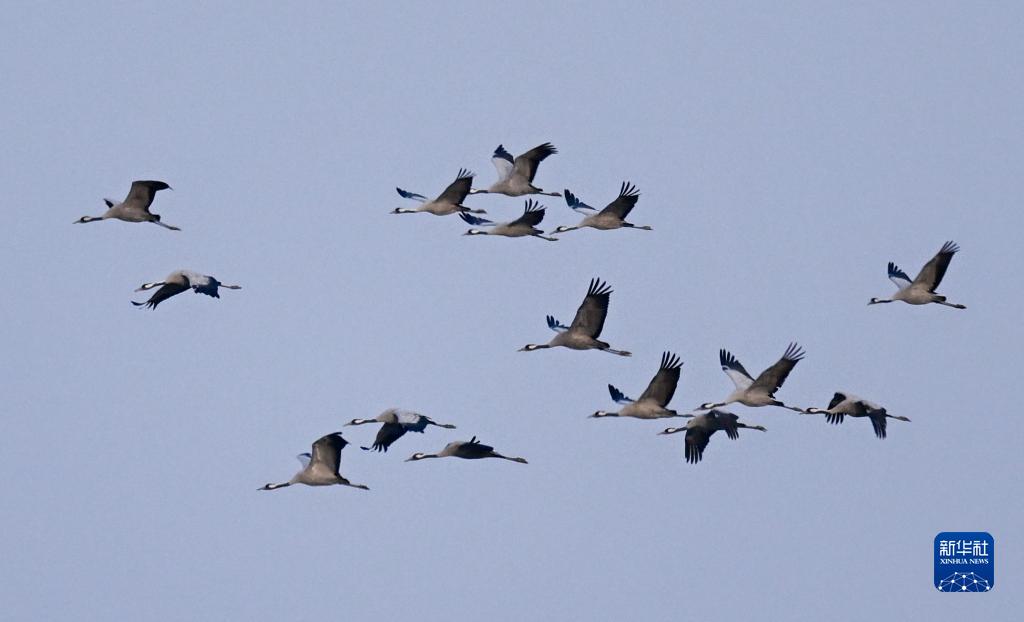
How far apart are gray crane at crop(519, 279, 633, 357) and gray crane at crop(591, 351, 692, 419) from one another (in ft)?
3.47

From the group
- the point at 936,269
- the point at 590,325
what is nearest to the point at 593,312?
the point at 590,325

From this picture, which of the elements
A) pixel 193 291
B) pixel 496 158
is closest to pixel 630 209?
pixel 496 158

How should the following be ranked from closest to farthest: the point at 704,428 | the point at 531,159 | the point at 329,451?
the point at 329,451, the point at 704,428, the point at 531,159

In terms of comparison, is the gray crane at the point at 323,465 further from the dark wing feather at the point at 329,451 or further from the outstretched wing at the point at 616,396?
the outstretched wing at the point at 616,396

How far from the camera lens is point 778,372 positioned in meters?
35.3

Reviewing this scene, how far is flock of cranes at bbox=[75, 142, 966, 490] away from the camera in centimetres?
3453

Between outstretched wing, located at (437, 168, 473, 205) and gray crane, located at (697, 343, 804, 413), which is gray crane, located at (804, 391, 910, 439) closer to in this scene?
gray crane, located at (697, 343, 804, 413)

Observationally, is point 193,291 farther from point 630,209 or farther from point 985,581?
point 985,581

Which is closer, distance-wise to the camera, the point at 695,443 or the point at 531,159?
→ the point at 695,443

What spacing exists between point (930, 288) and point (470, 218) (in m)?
7.87

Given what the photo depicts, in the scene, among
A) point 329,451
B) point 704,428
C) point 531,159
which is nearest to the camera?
point 329,451

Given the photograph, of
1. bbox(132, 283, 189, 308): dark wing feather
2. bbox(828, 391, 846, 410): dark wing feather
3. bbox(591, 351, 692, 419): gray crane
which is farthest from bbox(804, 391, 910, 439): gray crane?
bbox(132, 283, 189, 308): dark wing feather

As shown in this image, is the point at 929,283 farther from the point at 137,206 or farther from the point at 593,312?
the point at 137,206

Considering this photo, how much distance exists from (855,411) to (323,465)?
867cm
